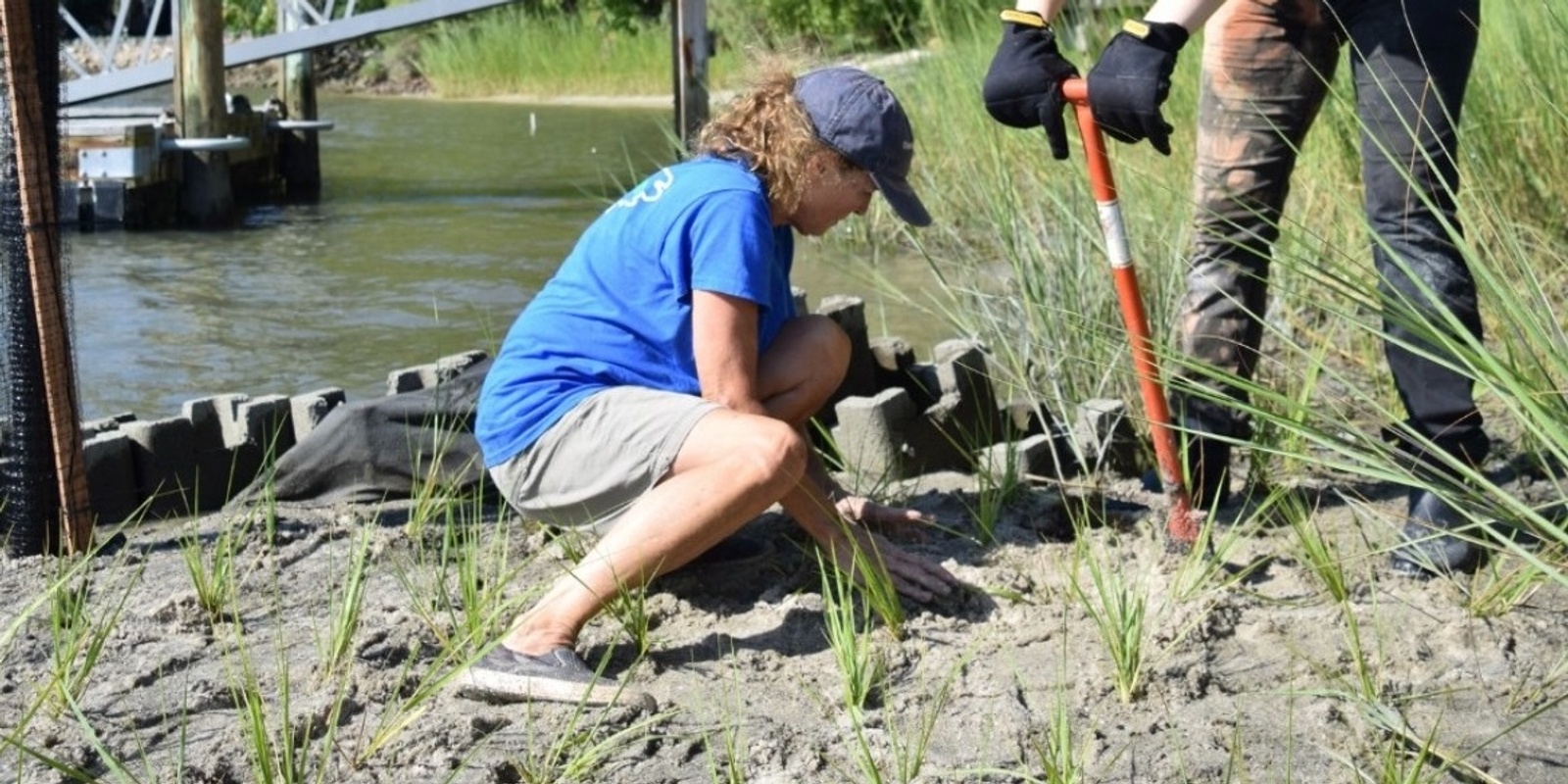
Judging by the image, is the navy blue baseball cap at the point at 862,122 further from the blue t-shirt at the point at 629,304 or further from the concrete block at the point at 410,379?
the concrete block at the point at 410,379

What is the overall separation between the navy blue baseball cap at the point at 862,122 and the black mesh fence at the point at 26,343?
1504 mm

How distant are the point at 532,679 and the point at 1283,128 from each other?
1.93 meters

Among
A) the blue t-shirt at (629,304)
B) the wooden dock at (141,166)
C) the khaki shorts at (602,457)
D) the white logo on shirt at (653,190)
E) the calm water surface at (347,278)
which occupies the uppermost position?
the white logo on shirt at (653,190)

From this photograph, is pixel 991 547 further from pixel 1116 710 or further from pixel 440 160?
pixel 440 160

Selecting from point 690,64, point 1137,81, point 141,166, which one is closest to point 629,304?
point 1137,81

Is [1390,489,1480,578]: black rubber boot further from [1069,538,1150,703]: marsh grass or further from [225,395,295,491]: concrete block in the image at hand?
[225,395,295,491]: concrete block

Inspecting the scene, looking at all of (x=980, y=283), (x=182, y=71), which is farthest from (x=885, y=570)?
(x=182, y=71)

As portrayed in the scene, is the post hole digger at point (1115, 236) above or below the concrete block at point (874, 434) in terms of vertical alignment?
above

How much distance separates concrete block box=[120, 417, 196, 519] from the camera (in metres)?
4.41

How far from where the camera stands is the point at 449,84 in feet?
81.5

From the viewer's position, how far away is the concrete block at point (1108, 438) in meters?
4.37


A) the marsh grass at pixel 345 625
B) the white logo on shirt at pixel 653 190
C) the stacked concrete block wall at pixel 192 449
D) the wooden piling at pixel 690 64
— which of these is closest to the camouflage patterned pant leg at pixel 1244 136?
the white logo on shirt at pixel 653 190

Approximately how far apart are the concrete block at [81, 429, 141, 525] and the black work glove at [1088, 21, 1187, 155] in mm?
2336

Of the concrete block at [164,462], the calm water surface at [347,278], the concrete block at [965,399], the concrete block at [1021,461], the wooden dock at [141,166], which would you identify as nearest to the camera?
the concrete block at [1021,461]
